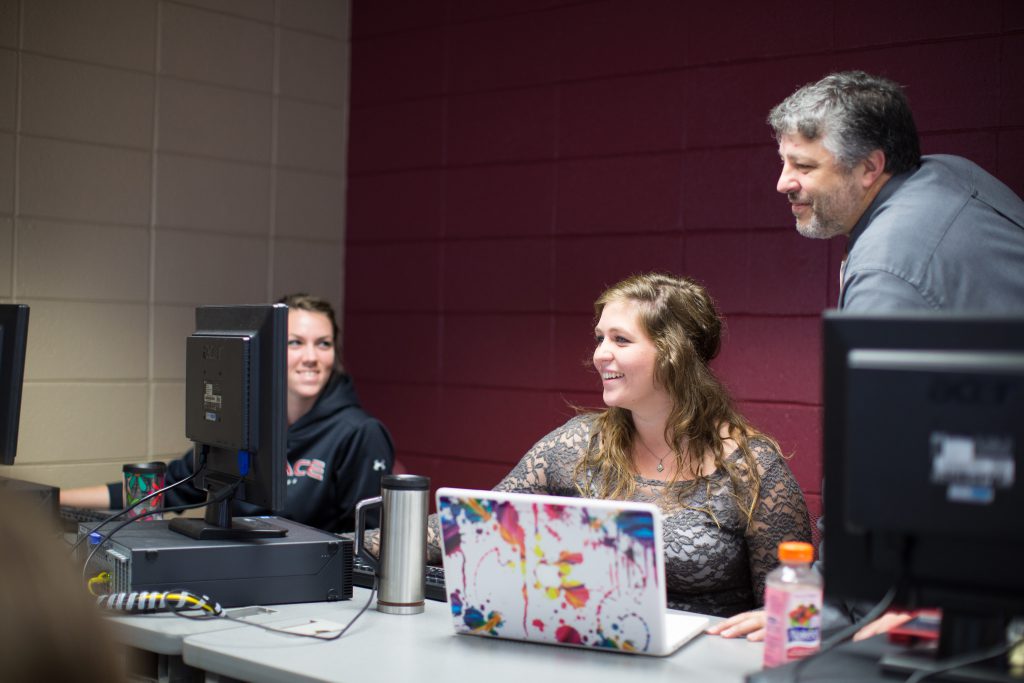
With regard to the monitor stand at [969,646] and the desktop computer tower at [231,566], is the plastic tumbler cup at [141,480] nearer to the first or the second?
the desktop computer tower at [231,566]

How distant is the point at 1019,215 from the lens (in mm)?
2195

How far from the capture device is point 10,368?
2467 mm

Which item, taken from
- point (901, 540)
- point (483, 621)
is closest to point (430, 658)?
point (483, 621)

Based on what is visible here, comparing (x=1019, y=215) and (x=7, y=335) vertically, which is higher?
(x=1019, y=215)

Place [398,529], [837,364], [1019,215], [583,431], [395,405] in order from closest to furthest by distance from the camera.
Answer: [837,364]
[398,529]
[1019,215]
[583,431]
[395,405]

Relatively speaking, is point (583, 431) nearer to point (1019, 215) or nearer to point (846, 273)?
point (846, 273)

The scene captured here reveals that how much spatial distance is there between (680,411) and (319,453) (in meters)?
1.12

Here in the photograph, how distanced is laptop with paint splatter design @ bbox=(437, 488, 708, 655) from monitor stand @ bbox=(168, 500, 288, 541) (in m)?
0.48

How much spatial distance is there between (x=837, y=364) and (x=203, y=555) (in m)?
1.25

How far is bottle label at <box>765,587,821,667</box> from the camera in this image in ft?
5.33

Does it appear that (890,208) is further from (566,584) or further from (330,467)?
(330,467)

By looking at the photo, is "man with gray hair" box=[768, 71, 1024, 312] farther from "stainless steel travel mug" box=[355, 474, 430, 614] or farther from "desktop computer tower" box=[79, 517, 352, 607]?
"desktop computer tower" box=[79, 517, 352, 607]

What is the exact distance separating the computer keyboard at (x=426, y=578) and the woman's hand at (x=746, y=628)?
1.77 feet

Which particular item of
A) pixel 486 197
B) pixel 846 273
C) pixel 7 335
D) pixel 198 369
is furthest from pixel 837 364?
pixel 486 197
